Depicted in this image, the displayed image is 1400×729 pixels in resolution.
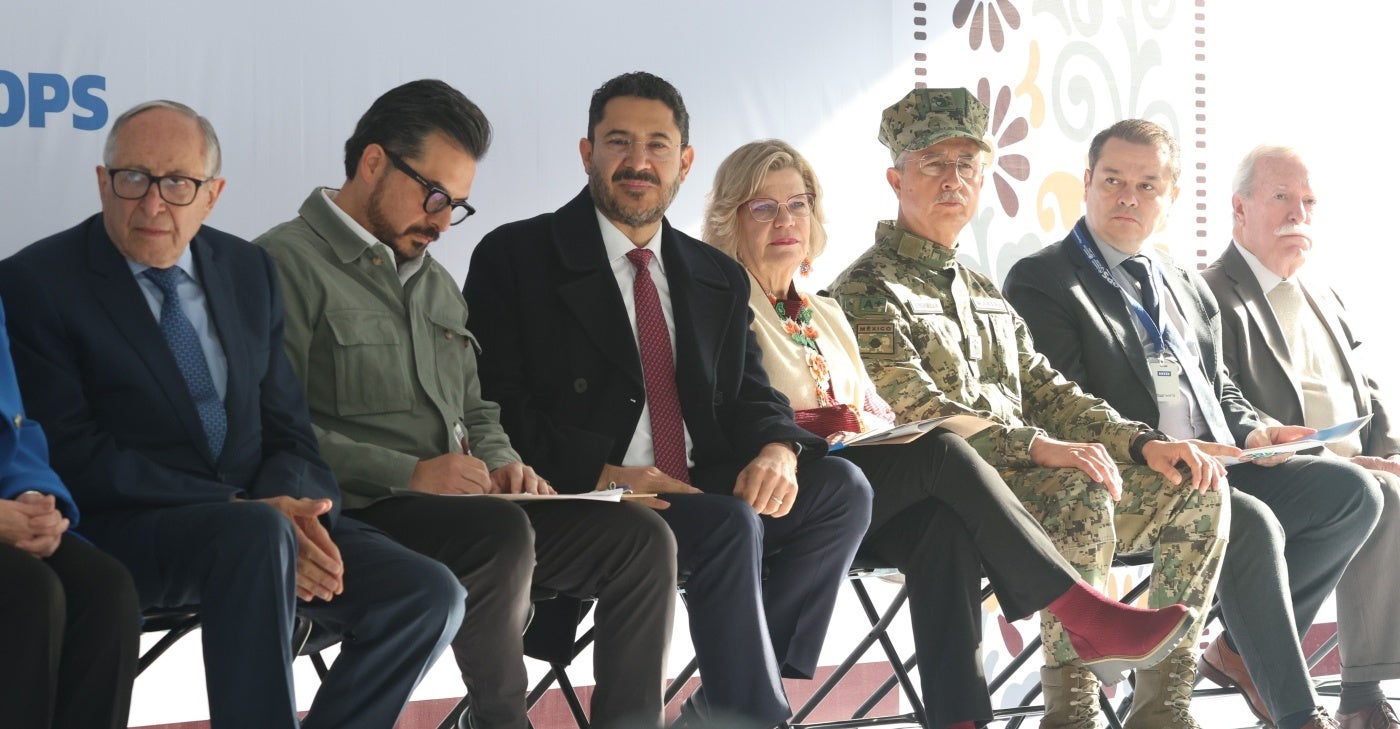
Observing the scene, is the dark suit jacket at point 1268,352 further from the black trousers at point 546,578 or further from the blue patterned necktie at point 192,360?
the blue patterned necktie at point 192,360

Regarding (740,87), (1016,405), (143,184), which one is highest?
(740,87)

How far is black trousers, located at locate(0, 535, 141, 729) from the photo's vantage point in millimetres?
2209

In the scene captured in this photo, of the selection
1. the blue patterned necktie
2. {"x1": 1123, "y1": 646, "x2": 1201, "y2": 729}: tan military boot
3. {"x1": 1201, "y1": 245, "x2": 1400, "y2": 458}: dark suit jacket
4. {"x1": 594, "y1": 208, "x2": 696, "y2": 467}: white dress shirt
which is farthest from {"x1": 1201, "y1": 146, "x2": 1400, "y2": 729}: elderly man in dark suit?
the blue patterned necktie

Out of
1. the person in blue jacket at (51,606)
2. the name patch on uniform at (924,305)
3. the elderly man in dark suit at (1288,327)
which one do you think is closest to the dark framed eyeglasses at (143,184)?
the person in blue jacket at (51,606)

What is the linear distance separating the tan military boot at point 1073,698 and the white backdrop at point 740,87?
1.41m

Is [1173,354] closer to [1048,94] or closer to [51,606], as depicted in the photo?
[1048,94]

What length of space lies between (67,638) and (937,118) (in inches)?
108

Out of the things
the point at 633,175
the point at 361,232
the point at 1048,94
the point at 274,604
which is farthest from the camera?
the point at 1048,94

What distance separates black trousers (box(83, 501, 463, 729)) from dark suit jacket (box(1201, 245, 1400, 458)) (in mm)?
2966

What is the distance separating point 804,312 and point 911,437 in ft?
1.75

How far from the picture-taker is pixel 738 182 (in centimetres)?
393

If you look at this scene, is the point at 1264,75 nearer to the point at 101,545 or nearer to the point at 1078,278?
the point at 1078,278

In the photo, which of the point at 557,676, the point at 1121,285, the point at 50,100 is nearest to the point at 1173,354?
the point at 1121,285

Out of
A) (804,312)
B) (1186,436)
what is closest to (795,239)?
(804,312)
